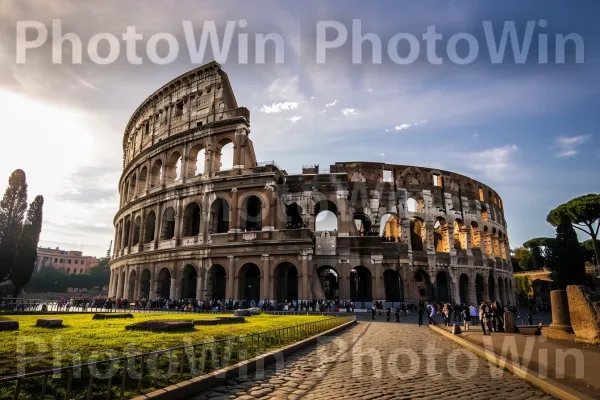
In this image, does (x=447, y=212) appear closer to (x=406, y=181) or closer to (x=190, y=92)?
(x=406, y=181)

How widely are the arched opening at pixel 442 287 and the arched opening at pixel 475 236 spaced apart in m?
5.59

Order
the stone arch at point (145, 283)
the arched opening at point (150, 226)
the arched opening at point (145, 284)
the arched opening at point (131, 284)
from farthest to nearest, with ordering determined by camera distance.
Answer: the arched opening at point (150, 226) < the arched opening at point (131, 284) < the arched opening at point (145, 284) < the stone arch at point (145, 283)

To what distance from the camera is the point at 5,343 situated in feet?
23.1

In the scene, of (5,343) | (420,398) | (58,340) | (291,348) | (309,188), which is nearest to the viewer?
(420,398)

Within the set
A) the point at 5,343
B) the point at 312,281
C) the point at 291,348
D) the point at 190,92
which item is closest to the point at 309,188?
the point at 312,281

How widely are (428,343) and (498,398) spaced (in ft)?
22.5

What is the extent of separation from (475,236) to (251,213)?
24732 millimetres

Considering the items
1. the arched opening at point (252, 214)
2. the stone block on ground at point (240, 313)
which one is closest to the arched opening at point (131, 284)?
the arched opening at point (252, 214)

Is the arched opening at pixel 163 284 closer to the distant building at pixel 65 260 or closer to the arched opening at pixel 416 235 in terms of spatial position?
the arched opening at pixel 416 235

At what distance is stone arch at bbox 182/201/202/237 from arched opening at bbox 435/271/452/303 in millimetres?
23572

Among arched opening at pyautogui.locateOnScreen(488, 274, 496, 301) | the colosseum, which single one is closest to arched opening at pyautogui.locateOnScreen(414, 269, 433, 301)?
the colosseum

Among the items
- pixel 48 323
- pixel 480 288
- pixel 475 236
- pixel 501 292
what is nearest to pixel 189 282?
pixel 48 323

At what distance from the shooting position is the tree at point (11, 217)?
3609cm

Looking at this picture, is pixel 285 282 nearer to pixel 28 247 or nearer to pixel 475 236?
pixel 475 236
